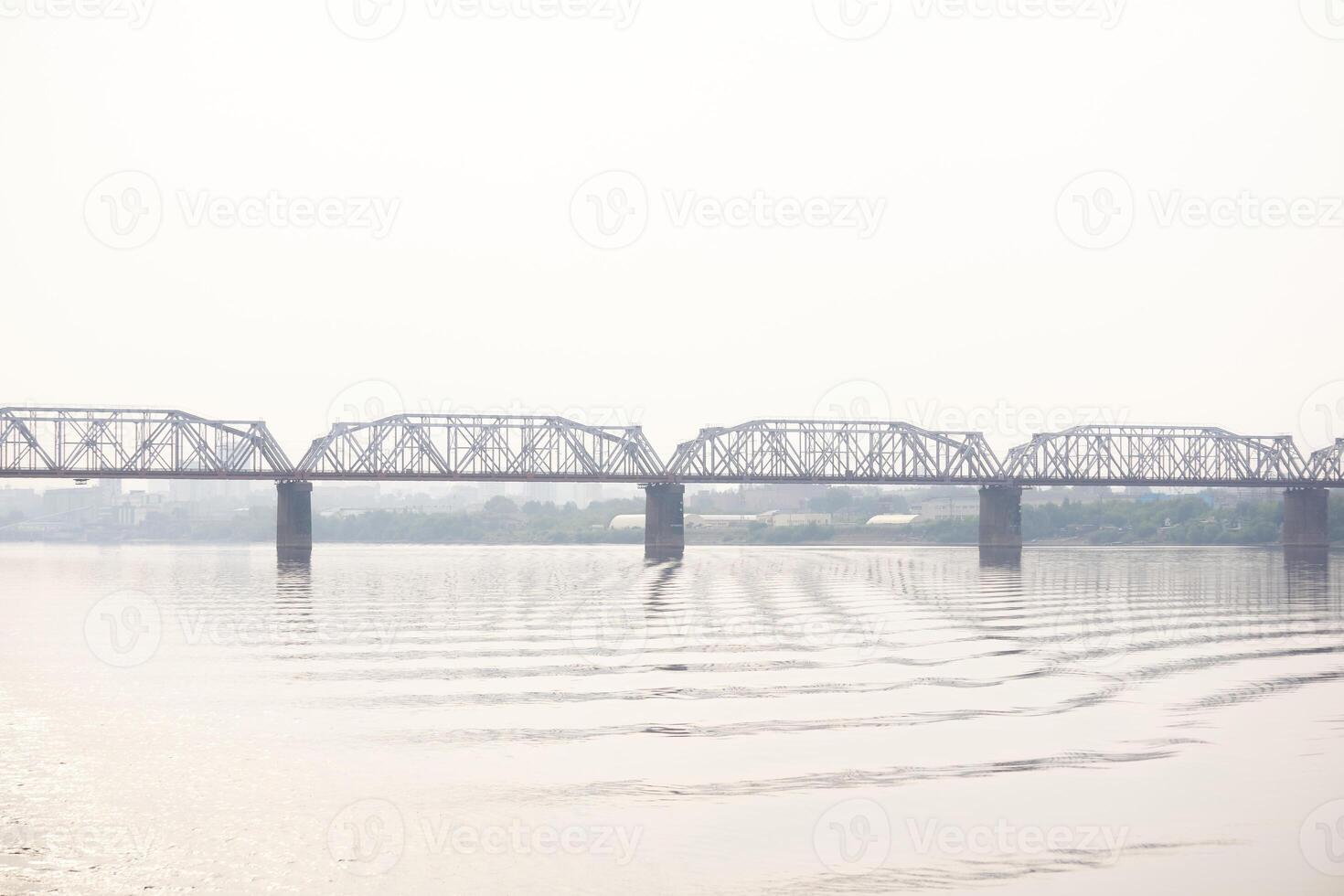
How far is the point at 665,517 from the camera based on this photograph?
17100 centimetres

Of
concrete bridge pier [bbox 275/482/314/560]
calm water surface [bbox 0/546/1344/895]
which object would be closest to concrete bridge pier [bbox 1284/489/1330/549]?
concrete bridge pier [bbox 275/482/314/560]

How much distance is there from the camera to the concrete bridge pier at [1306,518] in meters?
187

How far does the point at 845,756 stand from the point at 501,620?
107 feet

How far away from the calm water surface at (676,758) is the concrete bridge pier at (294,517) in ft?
353

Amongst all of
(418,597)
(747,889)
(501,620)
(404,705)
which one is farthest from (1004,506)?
(747,889)

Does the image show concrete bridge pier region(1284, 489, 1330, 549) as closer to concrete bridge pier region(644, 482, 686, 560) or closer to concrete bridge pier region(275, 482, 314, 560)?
concrete bridge pier region(644, 482, 686, 560)

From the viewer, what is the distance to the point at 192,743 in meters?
27.2

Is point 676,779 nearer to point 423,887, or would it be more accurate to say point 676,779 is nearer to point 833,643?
point 423,887

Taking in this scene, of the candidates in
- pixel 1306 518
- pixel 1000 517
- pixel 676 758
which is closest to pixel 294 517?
pixel 1000 517

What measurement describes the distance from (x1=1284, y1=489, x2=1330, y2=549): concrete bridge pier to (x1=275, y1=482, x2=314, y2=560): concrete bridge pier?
133 metres

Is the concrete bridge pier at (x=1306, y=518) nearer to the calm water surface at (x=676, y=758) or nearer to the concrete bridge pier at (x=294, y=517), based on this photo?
the concrete bridge pier at (x=294, y=517)

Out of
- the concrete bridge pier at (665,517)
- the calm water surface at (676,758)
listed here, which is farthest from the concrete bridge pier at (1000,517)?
the calm water surface at (676,758)

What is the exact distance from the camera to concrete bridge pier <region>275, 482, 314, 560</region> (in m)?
160

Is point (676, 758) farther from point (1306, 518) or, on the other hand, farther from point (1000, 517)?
point (1306, 518)
